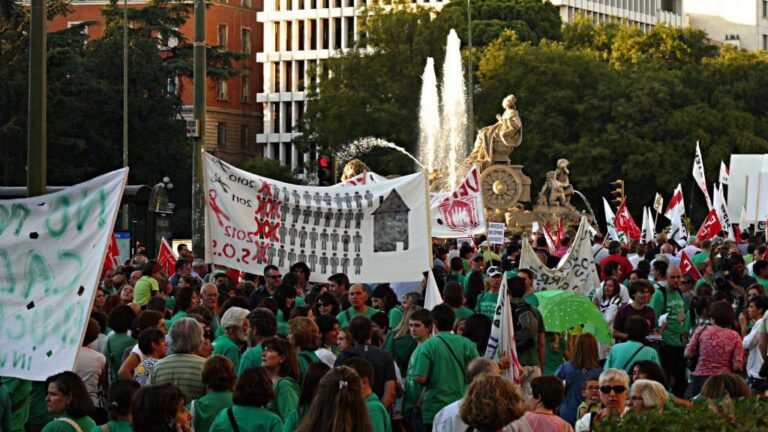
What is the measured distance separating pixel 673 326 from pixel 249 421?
783cm

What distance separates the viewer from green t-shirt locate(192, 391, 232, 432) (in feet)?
34.1

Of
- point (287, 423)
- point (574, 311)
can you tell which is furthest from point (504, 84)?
point (287, 423)

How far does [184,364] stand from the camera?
11.3 m

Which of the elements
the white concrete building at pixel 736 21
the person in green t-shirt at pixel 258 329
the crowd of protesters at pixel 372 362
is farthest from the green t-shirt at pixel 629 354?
the white concrete building at pixel 736 21

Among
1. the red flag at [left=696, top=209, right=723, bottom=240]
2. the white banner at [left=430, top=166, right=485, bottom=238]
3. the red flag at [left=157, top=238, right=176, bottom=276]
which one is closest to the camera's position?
the red flag at [left=157, top=238, right=176, bottom=276]

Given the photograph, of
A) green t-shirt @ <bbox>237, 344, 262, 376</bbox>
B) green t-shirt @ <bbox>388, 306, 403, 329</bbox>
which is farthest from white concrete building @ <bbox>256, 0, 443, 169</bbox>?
green t-shirt @ <bbox>237, 344, 262, 376</bbox>

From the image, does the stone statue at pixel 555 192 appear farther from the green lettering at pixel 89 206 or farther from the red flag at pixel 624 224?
the green lettering at pixel 89 206

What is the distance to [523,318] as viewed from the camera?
14.0 metres

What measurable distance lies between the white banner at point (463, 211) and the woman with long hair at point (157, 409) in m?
16.7

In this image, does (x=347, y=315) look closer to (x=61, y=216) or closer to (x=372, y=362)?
(x=372, y=362)

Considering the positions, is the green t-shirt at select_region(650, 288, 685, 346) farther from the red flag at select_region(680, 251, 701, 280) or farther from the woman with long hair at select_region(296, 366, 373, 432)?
the woman with long hair at select_region(296, 366, 373, 432)

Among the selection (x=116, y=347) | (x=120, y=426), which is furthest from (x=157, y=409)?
(x=116, y=347)

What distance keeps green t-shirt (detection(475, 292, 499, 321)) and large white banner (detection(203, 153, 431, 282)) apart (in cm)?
145

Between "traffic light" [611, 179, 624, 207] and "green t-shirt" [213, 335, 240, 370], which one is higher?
"traffic light" [611, 179, 624, 207]
